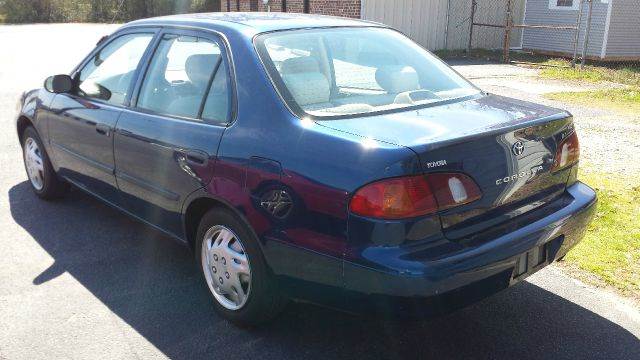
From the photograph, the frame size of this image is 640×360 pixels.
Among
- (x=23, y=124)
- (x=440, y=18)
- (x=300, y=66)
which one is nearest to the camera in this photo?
(x=300, y=66)

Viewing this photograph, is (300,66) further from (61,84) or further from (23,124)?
(23,124)

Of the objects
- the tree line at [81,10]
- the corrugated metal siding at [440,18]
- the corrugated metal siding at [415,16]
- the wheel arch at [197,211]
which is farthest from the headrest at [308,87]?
the tree line at [81,10]

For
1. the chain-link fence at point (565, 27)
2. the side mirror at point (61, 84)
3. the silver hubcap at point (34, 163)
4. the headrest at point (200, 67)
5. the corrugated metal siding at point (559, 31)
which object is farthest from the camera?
the corrugated metal siding at point (559, 31)

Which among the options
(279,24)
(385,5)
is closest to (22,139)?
(279,24)

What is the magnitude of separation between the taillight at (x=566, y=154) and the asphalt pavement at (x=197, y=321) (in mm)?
905

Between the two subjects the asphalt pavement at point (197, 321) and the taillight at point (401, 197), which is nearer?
the taillight at point (401, 197)

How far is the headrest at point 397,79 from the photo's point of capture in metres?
3.62

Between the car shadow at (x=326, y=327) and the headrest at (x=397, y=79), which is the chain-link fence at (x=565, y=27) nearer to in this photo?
the headrest at (x=397, y=79)

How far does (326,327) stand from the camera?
3.46m

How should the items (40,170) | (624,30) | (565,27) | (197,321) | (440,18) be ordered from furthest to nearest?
1. (440,18)
2. (624,30)
3. (565,27)
4. (40,170)
5. (197,321)

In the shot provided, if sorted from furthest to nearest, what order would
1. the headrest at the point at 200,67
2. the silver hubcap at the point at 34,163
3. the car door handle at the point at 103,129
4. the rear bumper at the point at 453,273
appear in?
the silver hubcap at the point at 34,163 → the car door handle at the point at 103,129 → the headrest at the point at 200,67 → the rear bumper at the point at 453,273

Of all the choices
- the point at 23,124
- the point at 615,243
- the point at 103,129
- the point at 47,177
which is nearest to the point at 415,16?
the point at 23,124

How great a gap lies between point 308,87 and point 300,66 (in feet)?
0.56

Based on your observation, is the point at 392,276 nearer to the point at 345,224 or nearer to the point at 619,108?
the point at 345,224
